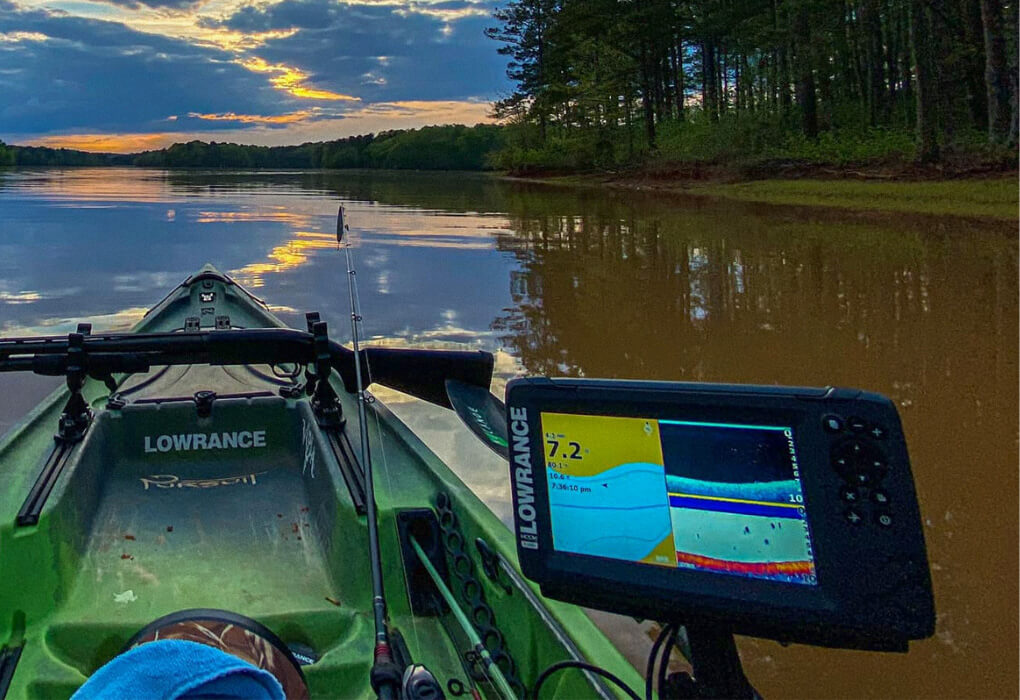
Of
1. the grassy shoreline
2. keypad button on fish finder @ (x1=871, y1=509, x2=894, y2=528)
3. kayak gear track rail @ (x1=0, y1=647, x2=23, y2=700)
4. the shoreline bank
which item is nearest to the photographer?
keypad button on fish finder @ (x1=871, y1=509, x2=894, y2=528)

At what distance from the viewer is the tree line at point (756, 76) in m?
19.2

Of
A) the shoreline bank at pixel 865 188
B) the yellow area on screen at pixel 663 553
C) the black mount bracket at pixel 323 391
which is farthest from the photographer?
the shoreline bank at pixel 865 188

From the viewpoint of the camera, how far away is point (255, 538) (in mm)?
3234

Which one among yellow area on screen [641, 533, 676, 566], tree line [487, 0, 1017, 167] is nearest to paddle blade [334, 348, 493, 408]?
yellow area on screen [641, 533, 676, 566]

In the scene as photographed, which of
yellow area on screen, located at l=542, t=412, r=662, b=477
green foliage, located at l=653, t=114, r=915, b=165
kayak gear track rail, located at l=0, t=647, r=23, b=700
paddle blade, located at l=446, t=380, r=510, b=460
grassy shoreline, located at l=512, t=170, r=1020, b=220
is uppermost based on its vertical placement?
green foliage, located at l=653, t=114, r=915, b=165

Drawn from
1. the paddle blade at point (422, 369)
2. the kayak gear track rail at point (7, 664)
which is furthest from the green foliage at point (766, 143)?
the kayak gear track rail at point (7, 664)

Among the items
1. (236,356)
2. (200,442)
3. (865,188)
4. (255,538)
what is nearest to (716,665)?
(255,538)

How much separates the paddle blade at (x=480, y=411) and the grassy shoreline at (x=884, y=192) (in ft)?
43.4

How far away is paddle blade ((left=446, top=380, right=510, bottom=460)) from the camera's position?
3.17 metres

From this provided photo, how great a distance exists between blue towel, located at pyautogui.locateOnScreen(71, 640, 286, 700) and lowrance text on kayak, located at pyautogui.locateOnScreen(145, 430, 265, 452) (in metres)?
2.83

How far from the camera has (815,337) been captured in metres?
6.62

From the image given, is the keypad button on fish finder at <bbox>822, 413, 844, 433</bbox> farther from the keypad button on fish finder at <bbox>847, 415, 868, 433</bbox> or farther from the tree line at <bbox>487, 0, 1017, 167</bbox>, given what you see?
the tree line at <bbox>487, 0, 1017, 167</bbox>

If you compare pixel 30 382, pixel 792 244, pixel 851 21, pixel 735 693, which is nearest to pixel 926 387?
→ pixel 735 693

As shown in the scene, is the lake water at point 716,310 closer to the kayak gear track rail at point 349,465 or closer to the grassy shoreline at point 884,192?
the kayak gear track rail at point 349,465
